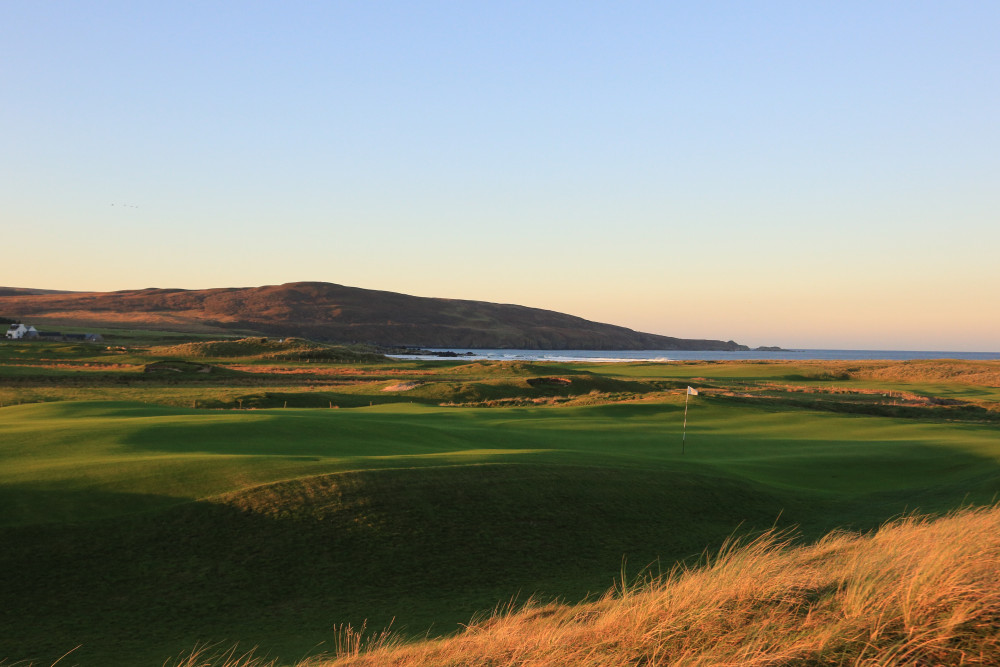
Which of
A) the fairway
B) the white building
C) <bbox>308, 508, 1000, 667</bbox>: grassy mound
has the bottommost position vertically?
the fairway

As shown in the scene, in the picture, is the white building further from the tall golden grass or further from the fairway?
the tall golden grass

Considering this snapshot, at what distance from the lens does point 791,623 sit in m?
6.43

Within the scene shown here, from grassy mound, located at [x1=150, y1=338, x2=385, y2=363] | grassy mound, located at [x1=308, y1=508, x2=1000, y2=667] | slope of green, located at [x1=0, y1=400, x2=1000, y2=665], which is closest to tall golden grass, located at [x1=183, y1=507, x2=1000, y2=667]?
grassy mound, located at [x1=308, y1=508, x2=1000, y2=667]

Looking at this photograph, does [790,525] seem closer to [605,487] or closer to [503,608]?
[605,487]

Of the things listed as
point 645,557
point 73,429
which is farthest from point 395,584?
point 73,429

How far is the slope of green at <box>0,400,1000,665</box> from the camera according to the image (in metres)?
10.7

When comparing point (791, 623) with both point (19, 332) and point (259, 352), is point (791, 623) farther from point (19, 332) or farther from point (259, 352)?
point (19, 332)

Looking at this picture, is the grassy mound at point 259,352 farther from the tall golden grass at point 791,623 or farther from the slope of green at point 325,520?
the tall golden grass at point 791,623

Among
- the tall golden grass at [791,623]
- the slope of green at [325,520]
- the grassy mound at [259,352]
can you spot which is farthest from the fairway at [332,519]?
the grassy mound at [259,352]

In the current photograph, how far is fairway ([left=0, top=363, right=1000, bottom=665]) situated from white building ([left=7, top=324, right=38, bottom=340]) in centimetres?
11734

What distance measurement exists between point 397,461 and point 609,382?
44.2 m

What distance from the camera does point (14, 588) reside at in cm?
1120

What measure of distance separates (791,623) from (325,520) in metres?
9.20

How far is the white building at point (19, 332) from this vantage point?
124188 millimetres
